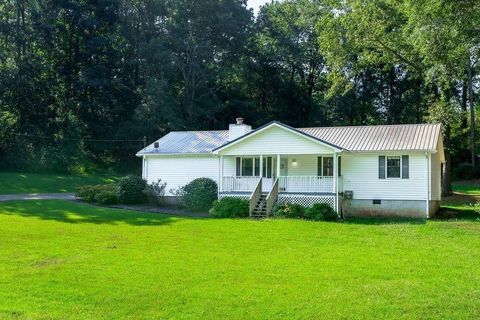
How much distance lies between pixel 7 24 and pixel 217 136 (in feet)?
86.9

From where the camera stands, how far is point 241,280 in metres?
10.5

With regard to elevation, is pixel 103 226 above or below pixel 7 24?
below

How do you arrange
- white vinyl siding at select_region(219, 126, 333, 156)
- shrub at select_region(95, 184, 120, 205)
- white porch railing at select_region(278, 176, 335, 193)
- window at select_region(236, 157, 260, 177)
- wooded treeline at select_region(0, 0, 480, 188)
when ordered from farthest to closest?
wooded treeline at select_region(0, 0, 480, 188) → shrub at select_region(95, 184, 120, 205) → window at select_region(236, 157, 260, 177) → white vinyl siding at select_region(219, 126, 333, 156) → white porch railing at select_region(278, 176, 335, 193)

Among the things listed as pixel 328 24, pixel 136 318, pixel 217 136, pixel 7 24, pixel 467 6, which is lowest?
pixel 136 318

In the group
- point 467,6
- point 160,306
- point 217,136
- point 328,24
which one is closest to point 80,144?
point 217,136

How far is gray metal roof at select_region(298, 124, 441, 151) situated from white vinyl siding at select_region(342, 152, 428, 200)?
47 centimetres

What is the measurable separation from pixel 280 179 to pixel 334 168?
3016 millimetres

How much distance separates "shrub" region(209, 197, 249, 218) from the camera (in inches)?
971

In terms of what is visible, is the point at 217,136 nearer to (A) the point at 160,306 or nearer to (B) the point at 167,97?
(B) the point at 167,97

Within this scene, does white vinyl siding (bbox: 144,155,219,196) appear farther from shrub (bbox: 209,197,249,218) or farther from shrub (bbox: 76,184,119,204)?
shrub (bbox: 209,197,249,218)

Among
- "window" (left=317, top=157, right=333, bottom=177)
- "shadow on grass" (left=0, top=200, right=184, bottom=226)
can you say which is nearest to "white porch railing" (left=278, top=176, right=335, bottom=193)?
"window" (left=317, top=157, right=333, bottom=177)

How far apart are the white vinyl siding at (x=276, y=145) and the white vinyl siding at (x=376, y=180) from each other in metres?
1.73

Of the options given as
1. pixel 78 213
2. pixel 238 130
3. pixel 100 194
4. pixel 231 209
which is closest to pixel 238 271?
pixel 231 209

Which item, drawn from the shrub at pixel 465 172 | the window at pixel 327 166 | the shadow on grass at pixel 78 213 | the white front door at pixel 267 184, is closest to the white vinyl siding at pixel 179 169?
the white front door at pixel 267 184
